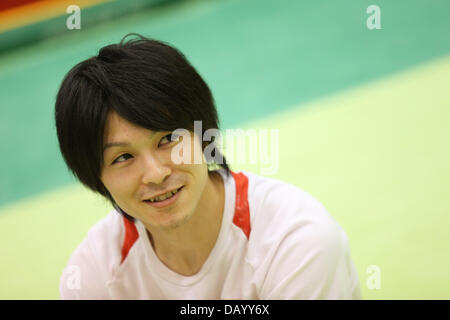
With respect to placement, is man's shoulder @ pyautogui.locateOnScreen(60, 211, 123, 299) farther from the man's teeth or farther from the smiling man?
the man's teeth

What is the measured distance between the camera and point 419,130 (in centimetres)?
315

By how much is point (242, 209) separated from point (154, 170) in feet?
0.98

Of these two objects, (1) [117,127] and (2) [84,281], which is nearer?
(1) [117,127]

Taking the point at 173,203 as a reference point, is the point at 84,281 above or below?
below

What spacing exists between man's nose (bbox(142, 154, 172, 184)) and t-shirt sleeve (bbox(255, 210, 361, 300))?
334 millimetres

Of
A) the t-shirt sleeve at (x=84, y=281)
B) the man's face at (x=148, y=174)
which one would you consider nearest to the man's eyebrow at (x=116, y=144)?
the man's face at (x=148, y=174)

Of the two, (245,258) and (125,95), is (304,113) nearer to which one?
(245,258)

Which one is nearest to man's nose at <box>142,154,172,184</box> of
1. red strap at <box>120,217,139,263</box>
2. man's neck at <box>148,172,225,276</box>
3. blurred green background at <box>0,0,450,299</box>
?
man's neck at <box>148,172,225,276</box>

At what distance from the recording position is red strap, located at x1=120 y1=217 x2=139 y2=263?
1.63m

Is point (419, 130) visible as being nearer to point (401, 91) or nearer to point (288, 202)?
point (401, 91)

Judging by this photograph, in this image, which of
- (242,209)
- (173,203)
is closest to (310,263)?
(242,209)

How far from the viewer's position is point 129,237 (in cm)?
164

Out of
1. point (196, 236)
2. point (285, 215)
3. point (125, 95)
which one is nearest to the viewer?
point (125, 95)

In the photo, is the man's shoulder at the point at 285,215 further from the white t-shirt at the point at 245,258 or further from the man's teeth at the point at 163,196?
the man's teeth at the point at 163,196
